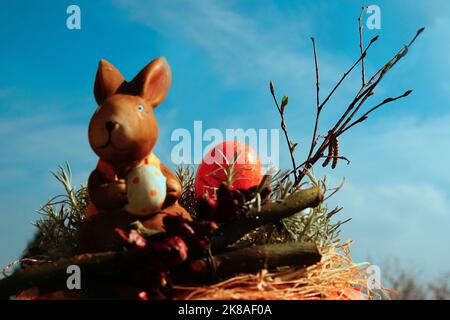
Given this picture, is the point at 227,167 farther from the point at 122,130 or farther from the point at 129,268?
the point at 129,268

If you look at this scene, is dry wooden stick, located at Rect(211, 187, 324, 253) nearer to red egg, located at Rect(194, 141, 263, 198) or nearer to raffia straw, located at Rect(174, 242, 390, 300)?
raffia straw, located at Rect(174, 242, 390, 300)

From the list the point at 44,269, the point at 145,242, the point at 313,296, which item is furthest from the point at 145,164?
the point at 313,296

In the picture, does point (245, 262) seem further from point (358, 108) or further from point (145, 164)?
point (358, 108)

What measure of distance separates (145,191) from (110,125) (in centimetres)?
24

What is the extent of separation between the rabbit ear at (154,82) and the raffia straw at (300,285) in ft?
2.18

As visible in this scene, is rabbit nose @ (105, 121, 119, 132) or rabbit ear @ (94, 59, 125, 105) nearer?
rabbit nose @ (105, 121, 119, 132)

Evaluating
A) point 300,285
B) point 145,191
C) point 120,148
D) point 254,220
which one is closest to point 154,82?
point 120,148

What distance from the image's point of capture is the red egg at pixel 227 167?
2.12 meters

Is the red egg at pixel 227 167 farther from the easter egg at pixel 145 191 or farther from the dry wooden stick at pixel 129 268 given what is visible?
the dry wooden stick at pixel 129 268

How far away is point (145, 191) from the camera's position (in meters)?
1.69

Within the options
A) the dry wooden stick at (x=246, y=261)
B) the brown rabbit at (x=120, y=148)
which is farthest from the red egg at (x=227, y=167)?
the dry wooden stick at (x=246, y=261)

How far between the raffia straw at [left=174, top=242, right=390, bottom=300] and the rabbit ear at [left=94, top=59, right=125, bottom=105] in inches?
28.1

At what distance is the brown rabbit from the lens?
1707 mm

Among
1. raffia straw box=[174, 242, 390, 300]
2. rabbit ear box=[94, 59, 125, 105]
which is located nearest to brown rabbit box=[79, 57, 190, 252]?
rabbit ear box=[94, 59, 125, 105]
